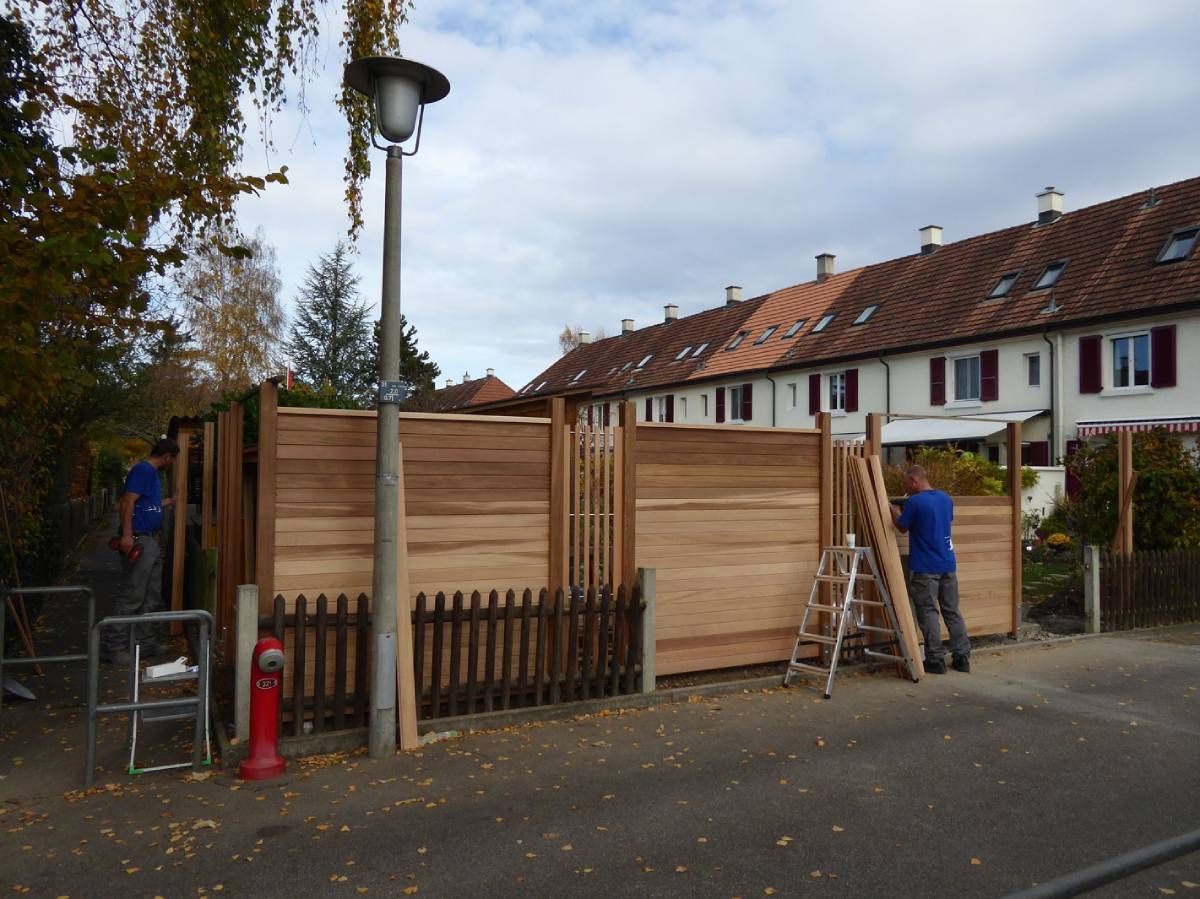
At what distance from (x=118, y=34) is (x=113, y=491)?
31.0 metres

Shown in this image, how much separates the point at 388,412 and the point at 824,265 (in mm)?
38873

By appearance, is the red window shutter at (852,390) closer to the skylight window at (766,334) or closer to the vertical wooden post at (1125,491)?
the skylight window at (766,334)

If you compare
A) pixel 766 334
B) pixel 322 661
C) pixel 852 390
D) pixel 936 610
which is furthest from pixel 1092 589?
pixel 766 334

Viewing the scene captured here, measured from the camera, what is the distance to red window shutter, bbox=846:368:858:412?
33875 millimetres

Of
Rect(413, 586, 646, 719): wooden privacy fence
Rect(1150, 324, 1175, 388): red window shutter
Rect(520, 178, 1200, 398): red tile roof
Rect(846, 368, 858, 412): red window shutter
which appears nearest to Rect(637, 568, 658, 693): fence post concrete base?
Rect(413, 586, 646, 719): wooden privacy fence

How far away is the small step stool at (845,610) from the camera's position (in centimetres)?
780

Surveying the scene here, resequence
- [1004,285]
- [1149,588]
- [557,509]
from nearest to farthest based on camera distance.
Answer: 1. [557,509]
2. [1149,588]
3. [1004,285]

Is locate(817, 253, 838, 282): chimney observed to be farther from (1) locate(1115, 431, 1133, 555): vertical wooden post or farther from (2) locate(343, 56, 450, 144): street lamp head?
(2) locate(343, 56, 450, 144): street lamp head

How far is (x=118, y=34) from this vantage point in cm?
884

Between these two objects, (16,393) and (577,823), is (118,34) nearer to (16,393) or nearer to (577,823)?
(16,393)

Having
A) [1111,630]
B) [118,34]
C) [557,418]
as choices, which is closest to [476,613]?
[557,418]

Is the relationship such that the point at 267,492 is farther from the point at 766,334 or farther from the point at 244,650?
the point at 766,334

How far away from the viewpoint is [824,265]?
4203 cm

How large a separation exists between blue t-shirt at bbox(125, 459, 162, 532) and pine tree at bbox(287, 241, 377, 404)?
29585 mm
